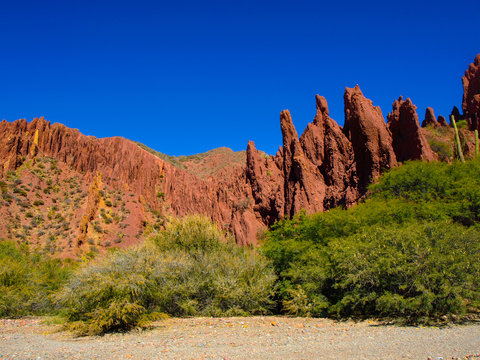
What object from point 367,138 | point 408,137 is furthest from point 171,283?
point 408,137

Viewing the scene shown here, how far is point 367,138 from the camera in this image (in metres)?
34.0

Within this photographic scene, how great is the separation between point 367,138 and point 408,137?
358 cm

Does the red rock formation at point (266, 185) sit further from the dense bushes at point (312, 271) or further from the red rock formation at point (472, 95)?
the red rock formation at point (472, 95)

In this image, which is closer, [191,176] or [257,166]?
[257,166]

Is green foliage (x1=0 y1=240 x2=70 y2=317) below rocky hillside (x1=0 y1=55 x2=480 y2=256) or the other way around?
below

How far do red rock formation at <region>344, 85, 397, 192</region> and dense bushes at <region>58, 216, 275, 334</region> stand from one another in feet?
54.9

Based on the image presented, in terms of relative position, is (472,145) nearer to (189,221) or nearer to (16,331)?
(189,221)

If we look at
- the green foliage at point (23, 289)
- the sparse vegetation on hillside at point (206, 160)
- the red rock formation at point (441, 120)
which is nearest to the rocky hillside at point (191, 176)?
the red rock formation at point (441, 120)

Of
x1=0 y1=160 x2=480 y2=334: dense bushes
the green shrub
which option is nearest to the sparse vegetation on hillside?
x1=0 y1=160 x2=480 y2=334: dense bushes

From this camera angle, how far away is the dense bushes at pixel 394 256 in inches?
549

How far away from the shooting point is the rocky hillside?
34.8 meters

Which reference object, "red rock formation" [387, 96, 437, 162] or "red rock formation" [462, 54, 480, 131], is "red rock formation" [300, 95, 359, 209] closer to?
"red rock formation" [387, 96, 437, 162]

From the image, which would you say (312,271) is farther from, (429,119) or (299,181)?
(429,119)

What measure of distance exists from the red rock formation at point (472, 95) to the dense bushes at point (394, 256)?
25.5 meters
